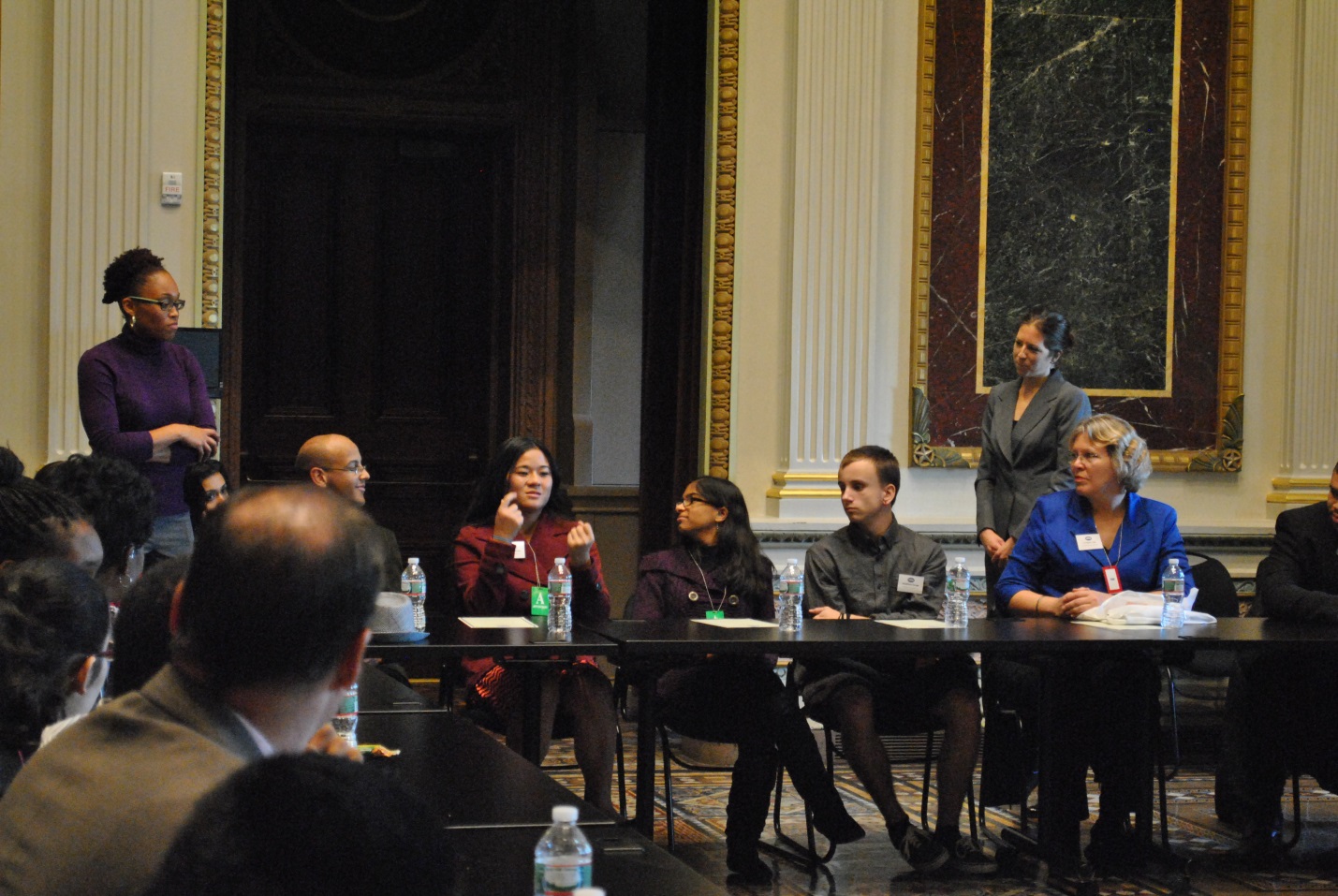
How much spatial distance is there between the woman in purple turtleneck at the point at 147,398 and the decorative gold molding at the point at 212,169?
0.92 metres

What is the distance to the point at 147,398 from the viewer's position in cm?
498

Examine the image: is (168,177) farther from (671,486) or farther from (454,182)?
(671,486)

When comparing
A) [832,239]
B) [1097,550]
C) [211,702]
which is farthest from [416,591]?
[211,702]

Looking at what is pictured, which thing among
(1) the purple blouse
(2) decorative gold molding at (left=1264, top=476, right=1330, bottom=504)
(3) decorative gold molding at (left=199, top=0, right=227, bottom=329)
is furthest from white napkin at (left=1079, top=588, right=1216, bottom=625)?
(3) decorative gold molding at (left=199, top=0, right=227, bottom=329)

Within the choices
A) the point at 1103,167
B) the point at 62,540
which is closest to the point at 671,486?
the point at 1103,167

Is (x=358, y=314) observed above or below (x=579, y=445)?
above

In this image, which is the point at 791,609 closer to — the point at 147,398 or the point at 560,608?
the point at 560,608

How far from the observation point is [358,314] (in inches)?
297

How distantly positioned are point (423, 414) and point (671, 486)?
1411mm

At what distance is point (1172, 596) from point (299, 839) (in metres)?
4.06

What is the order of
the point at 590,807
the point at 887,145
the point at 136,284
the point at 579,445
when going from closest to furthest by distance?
the point at 590,807 < the point at 136,284 < the point at 887,145 < the point at 579,445

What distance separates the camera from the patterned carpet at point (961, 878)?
14.4 ft

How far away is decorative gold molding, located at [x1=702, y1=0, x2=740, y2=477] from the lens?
259 inches

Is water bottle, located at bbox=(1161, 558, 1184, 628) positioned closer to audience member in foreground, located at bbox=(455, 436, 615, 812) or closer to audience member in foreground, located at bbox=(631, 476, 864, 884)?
audience member in foreground, located at bbox=(631, 476, 864, 884)
